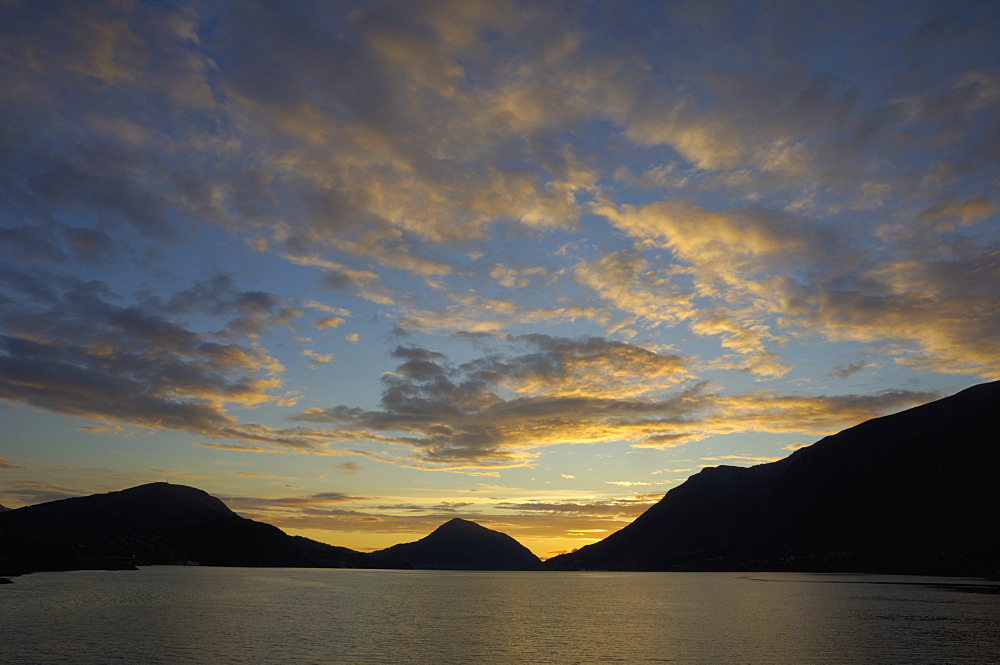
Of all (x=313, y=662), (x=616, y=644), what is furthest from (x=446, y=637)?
(x=313, y=662)

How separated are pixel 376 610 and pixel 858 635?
90680 millimetres

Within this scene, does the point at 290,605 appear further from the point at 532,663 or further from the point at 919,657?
the point at 919,657

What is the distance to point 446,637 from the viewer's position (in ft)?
305

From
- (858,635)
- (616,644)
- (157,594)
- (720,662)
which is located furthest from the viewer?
(157,594)

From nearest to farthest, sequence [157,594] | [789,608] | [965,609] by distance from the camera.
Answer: [965,609] < [789,608] < [157,594]

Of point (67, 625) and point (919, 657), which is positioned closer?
point (919, 657)

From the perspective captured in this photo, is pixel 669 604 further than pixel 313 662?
Yes

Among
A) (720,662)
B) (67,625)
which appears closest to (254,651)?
(67,625)

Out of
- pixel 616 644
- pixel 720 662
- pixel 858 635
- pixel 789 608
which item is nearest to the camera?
pixel 720 662

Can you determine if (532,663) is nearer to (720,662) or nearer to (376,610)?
(720,662)

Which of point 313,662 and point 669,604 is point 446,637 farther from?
point 669,604

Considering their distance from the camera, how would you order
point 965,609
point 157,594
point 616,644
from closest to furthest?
1. point 616,644
2. point 965,609
3. point 157,594

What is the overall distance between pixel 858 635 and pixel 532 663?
183 feet

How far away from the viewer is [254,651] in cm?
7369
